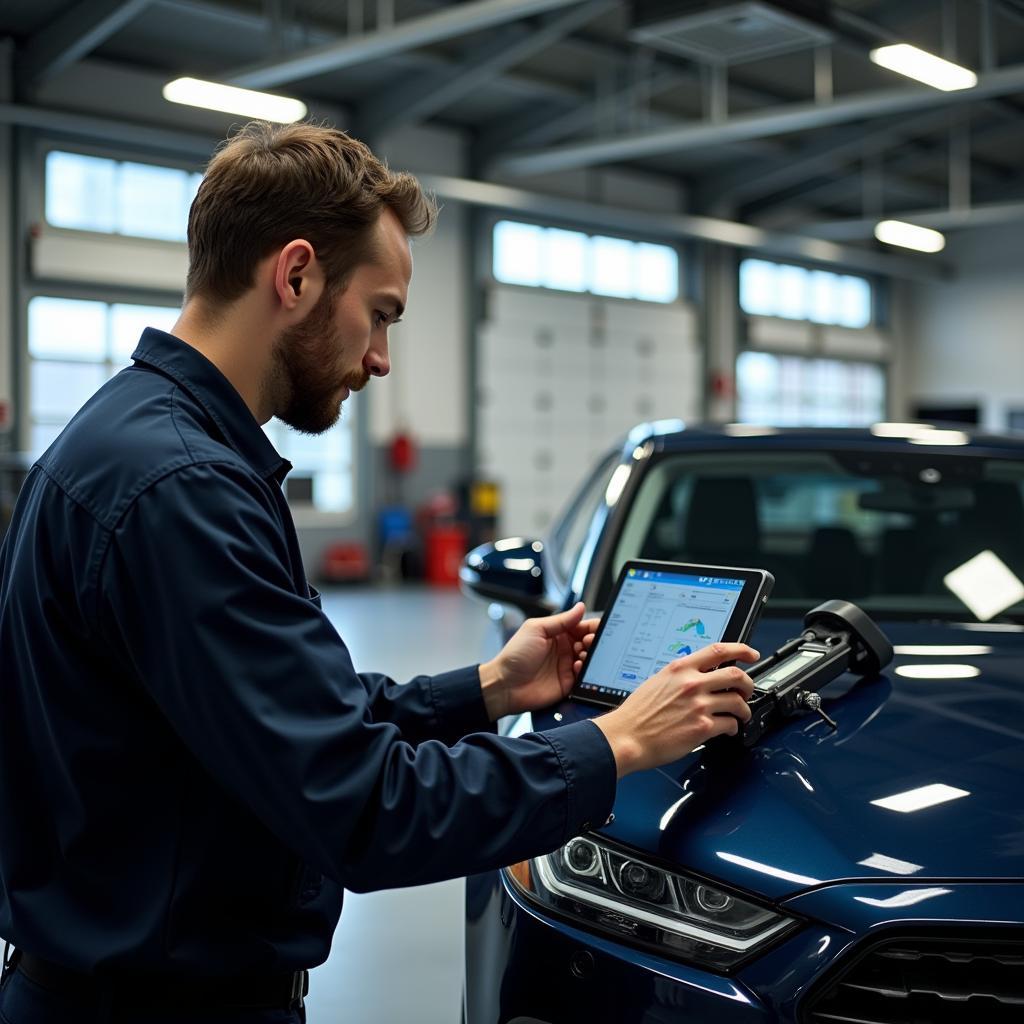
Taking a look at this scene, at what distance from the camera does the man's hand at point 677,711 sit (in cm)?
128

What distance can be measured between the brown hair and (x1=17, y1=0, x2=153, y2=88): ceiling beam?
27.5ft

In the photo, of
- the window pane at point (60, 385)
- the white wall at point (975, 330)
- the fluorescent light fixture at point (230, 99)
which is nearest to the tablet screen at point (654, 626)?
the fluorescent light fixture at point (230, 99)

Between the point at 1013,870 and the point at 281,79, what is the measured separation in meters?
8.60

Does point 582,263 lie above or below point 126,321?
above

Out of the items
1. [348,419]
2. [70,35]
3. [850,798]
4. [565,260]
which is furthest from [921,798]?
[565,260]

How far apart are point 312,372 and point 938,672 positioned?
46.5 inches

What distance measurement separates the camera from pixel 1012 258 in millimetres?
17906

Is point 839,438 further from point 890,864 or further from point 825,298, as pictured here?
point 825,298

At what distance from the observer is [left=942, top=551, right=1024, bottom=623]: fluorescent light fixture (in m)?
2.44

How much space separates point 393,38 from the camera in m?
8.25

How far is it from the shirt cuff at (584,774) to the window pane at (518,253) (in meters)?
12.9

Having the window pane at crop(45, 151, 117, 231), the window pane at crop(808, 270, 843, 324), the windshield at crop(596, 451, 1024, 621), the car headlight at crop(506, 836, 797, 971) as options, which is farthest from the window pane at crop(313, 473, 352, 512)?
the car headlight at crop(506, 836, 797, 971)

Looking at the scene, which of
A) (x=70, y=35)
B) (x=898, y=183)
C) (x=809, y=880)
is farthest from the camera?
(x=898, y=183)

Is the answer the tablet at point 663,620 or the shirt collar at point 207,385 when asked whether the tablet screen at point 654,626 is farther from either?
the shirt collar at point 207,385
